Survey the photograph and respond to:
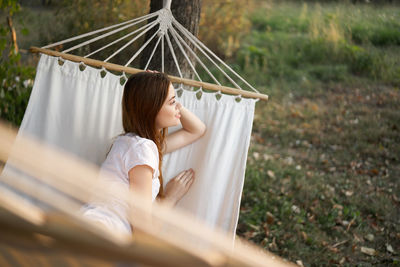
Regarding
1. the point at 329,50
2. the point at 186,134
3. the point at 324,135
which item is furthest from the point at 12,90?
the point at 329,50

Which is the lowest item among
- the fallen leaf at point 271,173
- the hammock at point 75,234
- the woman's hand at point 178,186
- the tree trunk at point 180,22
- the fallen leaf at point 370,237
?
the fallen leaf at point 370,237

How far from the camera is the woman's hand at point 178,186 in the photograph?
188 cm

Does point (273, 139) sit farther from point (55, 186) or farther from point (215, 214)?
point (55, 186)

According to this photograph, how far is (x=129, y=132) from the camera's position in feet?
5.47

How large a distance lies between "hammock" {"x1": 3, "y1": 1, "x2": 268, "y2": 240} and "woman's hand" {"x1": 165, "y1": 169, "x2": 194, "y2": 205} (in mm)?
29

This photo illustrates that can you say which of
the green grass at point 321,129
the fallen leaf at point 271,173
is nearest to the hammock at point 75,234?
the green grass at point 321,129

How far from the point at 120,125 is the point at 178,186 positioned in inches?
15.1

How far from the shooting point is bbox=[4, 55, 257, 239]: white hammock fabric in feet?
6.06

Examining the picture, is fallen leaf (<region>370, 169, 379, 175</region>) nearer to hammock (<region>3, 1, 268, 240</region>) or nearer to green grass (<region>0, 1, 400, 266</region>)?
green grass (<region>0, 1, 400, 266</region>)

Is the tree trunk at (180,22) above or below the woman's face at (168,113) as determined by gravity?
above

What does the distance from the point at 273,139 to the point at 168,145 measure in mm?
2286

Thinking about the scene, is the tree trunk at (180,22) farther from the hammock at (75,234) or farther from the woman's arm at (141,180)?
the hammock at (75,234)

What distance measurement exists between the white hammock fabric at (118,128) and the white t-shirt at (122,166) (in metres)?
0.31

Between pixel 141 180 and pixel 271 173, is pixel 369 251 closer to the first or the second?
pixel 271 173
